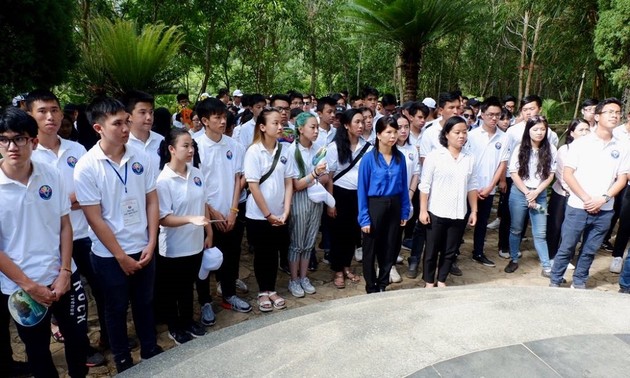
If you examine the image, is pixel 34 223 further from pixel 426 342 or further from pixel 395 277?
pixel 395 277

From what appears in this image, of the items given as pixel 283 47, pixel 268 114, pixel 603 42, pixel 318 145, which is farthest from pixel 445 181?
pixel 283 47

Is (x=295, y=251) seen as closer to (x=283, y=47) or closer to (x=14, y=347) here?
(x=14, y=347)

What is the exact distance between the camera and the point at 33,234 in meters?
2.16

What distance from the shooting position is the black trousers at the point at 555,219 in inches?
180

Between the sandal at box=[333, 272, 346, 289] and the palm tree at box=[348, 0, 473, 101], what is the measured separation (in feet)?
16.0

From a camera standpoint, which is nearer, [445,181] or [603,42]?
[445,181]

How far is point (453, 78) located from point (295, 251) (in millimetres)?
21548

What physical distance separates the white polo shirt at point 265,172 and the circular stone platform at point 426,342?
3.48ft

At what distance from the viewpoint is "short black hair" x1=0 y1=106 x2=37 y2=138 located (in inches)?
80.5

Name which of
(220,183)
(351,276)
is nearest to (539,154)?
(351,276)

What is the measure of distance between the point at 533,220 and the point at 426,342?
112 inches

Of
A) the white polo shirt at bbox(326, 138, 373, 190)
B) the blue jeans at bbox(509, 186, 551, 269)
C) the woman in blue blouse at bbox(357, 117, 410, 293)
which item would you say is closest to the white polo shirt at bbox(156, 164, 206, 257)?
the woman in blue blouse at bbox(357, 117, 410, 293)

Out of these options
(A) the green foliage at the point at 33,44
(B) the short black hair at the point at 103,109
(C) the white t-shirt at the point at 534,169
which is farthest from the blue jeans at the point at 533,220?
(A) the green foliage at the point at 33,44

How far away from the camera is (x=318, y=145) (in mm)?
4395
